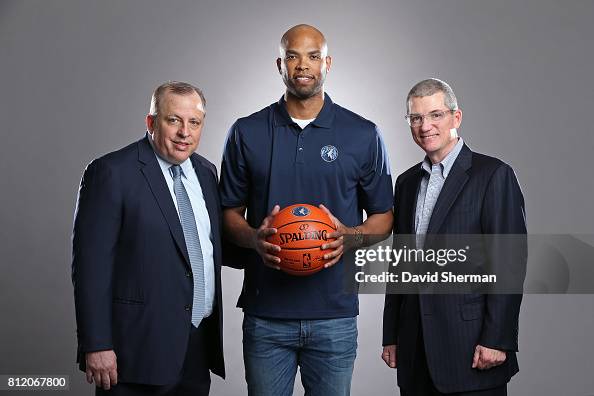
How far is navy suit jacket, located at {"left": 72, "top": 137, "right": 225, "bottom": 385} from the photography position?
3109 millimetres

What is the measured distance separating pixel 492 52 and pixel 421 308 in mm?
3081

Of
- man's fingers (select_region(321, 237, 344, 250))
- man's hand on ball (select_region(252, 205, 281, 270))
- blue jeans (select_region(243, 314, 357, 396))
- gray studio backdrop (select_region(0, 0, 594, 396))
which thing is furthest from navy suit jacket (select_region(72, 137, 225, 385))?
gray studio backdrop (select_region(0, 0, 594, 396))

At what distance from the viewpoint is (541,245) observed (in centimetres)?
545

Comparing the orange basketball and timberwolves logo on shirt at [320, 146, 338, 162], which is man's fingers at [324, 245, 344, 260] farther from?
timberwolves logo on shirt at [320, 146, 338, 162]

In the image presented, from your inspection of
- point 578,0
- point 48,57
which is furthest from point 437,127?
point 48,57

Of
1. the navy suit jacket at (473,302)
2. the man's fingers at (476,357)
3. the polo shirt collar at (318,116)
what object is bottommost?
the man's fingers at (476,357)

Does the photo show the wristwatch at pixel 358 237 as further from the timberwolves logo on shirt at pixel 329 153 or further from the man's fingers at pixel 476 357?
the man's fingers at pixel 476 357

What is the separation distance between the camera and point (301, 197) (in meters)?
3.51

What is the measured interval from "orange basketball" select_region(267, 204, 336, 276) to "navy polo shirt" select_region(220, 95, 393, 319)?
23cm

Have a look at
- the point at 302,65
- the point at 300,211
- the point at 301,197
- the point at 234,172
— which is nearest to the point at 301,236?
the point at 300,211

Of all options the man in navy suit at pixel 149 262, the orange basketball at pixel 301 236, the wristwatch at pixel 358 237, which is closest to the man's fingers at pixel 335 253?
the orange basketball at pixel 301 236

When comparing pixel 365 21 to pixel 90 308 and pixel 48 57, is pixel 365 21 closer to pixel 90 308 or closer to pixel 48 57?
pixel 48 57

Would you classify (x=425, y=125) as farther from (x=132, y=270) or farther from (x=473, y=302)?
(x=132, y=270)

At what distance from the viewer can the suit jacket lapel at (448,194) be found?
3.24m
